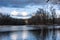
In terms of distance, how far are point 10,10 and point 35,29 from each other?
41 cm

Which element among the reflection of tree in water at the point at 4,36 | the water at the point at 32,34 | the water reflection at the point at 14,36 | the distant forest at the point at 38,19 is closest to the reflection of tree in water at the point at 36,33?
the water at the point at 32,34

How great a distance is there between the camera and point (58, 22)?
180 cm

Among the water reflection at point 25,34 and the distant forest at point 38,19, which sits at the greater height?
the distant forest at point 38,19

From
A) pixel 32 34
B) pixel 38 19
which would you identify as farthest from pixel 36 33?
pixel 38 19

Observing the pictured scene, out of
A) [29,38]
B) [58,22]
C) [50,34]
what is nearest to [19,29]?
[29,38]

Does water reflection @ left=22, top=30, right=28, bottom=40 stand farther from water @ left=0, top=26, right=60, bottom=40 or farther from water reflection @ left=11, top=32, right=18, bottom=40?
water reflection @ left=11, top=32, right=18, bottom=40

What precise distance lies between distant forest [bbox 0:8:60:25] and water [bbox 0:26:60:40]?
0.33 feet

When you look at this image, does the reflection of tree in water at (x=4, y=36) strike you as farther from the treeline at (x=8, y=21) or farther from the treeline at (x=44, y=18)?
the treeline at (x=44, y=18)

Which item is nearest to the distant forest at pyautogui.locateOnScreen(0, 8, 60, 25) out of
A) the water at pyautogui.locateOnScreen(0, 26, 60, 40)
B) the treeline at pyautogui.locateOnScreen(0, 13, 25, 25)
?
the treeline at pyautogui.locateOnScreen(0, 13, 25, 25)

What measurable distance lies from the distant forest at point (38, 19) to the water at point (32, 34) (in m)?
0.10

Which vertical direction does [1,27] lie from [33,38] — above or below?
above

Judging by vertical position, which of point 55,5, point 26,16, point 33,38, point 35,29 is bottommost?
point 33,38

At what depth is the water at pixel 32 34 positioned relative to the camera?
5.50 ft

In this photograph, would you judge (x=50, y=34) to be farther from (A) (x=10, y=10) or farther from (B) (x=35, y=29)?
(A) (x=10, y=10)
